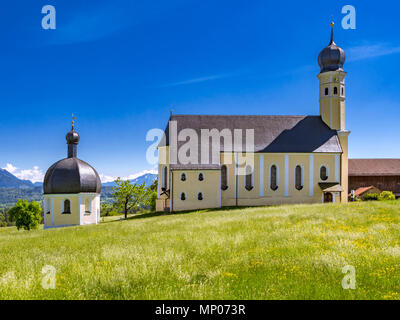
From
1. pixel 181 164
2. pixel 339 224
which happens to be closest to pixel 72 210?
pixel 181 164

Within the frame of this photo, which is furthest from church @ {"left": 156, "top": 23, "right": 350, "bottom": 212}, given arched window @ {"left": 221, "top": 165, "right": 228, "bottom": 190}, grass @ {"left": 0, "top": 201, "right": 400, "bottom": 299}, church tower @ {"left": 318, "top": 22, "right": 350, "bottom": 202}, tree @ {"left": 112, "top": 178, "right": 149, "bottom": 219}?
grass @ {"left": 0, "top": 201, "right": 400, "bottom": 299}

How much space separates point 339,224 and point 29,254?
523 inches

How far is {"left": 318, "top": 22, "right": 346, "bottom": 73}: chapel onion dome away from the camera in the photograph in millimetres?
39281

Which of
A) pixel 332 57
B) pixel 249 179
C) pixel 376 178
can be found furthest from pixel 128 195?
pixel 376 178

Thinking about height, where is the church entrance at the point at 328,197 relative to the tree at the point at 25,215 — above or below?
above

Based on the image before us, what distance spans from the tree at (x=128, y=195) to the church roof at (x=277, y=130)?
15347 mm

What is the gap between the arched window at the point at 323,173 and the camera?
37.9m

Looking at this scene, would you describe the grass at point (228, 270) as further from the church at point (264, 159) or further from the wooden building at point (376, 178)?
the wooden building at point (376, 178)

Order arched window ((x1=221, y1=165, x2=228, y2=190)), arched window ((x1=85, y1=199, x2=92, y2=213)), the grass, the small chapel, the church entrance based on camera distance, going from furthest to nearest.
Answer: arched window ((x1=221, y1=165, x2=228, y2=190)) < the church entrance < arched window ((x1=85, y1=199, x2=92, y2=213)) < the small chapel < the grass

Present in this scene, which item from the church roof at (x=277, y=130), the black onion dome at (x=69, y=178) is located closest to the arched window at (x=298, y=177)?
the church roof at (x=277, y=130)

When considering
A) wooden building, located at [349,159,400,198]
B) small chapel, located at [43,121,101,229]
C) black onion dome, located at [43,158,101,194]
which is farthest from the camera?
wooden building, located at [349,159,400,198]

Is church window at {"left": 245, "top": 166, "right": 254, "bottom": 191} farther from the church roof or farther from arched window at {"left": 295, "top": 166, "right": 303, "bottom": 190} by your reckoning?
arched window at {"left": 295, "top": 166, "right": 303, "bottom": 190}
